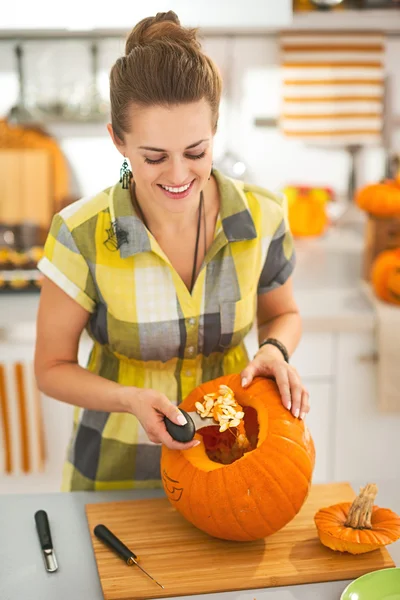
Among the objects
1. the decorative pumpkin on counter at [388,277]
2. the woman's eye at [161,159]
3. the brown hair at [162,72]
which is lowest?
the decorative pumpkin on counter at [388,277]

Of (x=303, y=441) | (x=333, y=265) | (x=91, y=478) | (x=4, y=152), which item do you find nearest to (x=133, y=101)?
(x=303, y=441)

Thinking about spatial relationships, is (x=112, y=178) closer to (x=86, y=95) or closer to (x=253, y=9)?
(x=86, y=95)

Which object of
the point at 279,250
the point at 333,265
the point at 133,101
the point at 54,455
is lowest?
the point at 54,455

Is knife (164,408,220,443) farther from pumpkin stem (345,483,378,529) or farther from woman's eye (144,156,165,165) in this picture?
woman's eye (144,156,165,165)

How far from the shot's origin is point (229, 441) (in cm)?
112

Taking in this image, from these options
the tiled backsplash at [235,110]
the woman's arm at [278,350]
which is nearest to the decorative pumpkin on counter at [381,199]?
the tiled backsplash at [235,110]

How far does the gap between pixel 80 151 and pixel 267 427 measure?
212cm

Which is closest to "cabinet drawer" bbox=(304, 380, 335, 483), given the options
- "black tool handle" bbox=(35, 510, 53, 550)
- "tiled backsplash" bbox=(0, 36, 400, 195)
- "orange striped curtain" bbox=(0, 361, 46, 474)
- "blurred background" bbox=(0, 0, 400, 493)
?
"blurred background" bbox=(0, 0, 400, 493)

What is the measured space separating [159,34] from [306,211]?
5.69 feet

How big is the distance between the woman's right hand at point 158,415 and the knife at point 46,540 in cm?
20

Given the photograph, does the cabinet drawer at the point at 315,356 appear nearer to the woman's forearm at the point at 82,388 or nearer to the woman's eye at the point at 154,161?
the woman's forearm at the point at 82,388

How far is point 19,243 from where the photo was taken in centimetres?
283

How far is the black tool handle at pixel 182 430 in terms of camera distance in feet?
3.37

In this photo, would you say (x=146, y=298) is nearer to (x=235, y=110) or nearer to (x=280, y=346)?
(x=280, y=346)
